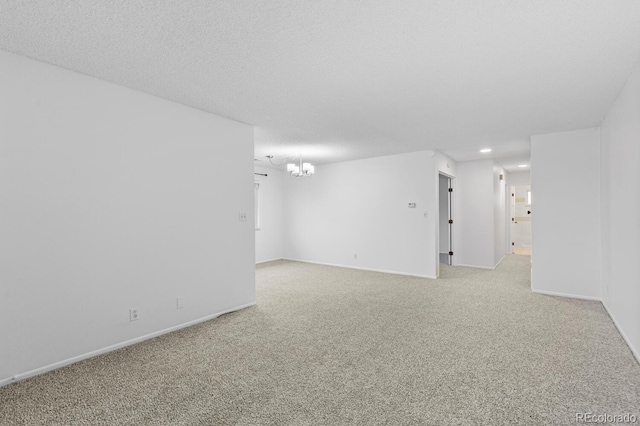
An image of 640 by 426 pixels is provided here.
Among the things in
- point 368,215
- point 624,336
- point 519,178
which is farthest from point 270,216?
point 519,178

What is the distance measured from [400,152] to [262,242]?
13.1ft

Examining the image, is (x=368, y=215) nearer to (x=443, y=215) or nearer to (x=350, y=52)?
(x=443, y=215)

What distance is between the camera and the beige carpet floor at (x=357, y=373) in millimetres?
1999

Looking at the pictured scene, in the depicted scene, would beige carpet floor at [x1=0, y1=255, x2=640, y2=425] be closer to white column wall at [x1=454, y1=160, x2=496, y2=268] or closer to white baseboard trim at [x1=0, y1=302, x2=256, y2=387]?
white baseboard trim at [x1=0, y1=302, x2=256, y2=387]

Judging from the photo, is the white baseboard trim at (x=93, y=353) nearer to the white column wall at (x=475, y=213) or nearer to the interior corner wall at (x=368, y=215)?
the interior corner wall at (x=368, y=215)

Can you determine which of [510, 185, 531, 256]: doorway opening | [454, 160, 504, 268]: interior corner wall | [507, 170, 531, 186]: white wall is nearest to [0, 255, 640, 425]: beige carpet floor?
[454, 160, 504, 268]: interior corner wall

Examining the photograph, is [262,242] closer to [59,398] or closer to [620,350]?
[59,398]

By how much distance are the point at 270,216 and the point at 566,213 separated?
237 inches

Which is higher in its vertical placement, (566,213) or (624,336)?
(566,213)

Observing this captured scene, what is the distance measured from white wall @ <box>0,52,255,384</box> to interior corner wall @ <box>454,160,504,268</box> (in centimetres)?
564

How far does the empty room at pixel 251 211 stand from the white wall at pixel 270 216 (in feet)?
10.1

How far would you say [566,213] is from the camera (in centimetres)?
465

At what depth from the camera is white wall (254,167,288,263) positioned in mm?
7836

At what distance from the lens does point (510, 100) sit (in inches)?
133
